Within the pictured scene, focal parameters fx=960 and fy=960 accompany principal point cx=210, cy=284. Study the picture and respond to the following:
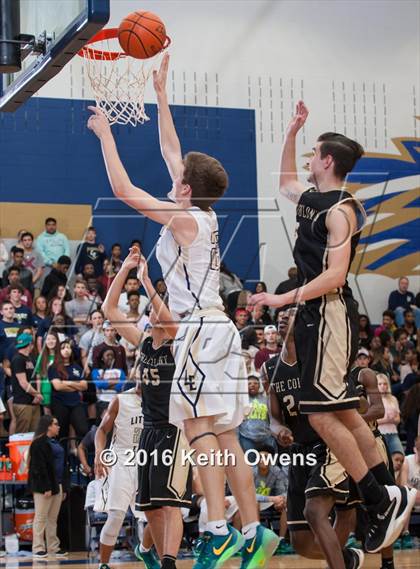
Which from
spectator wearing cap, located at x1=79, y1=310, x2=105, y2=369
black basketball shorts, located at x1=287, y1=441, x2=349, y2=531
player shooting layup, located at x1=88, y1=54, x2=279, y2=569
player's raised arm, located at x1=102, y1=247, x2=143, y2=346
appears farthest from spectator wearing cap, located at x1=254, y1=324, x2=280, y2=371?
player shooting layup, located at x1=88, y1=54, x2=279, y2=569

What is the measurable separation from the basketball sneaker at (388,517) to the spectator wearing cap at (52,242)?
1088 cm

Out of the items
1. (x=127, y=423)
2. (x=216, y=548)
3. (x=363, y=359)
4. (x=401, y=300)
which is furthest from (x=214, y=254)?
(x=401, y=300)

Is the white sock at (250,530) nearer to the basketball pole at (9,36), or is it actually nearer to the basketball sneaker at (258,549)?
the basketball sneaker at (258,549)

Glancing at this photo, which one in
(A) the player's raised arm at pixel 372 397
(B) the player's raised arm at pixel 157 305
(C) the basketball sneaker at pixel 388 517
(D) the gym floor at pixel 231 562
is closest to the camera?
(C) the basketball sneaker at pixel 388 517

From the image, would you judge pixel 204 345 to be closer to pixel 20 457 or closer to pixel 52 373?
pixel 20 457

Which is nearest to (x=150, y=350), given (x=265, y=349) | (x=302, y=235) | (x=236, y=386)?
(x=236, y=386)

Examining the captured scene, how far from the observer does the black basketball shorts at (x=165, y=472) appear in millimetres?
6617

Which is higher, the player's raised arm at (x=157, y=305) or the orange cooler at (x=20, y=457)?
the player's raised arm at (x=157, y=305)

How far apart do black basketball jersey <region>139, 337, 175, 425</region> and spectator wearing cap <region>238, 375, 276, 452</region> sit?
165 inches

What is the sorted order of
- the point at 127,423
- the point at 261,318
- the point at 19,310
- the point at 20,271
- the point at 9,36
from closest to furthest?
the point at 9,36, the point at 127,423, the point at 19,310, the point at 261,318, the point at 20,271

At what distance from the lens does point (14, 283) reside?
1394cm

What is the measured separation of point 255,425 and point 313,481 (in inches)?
190

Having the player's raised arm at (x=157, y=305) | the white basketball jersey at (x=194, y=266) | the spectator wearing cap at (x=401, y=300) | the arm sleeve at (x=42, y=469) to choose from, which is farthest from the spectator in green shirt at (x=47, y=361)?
the spectator wearing cap at (x=401, y=300)

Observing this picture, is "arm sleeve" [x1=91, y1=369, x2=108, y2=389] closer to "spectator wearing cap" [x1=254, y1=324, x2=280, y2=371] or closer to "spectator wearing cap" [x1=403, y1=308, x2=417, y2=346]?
"spectator wearing cap" [x1=254, y1=324, x2=280, y2=371]
